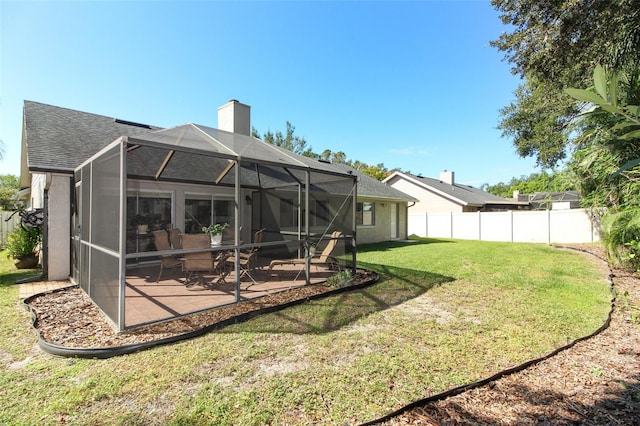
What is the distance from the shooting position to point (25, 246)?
8625 millimetres

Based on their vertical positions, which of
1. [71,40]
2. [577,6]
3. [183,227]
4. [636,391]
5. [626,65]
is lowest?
[636,391]

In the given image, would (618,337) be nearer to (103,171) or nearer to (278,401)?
(278,401)

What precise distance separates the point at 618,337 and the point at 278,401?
4740mm

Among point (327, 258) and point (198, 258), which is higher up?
point (198, 258)

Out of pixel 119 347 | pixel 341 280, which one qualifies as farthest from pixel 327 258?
pixel 119 347

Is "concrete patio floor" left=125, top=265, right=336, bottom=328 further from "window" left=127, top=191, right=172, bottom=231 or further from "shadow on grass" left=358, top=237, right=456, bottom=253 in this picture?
"shadow on grass" left=358, top=237, right=456, bottom=253

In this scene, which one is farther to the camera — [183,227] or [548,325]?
[183,227]

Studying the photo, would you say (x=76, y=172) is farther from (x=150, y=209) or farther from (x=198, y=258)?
(x=198, y=258)

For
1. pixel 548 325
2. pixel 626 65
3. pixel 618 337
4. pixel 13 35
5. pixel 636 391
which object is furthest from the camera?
pixel 13 35

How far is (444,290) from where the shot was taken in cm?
659

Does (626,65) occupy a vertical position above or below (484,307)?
above

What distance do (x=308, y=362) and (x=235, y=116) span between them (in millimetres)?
8827

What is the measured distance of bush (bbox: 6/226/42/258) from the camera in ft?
28.2

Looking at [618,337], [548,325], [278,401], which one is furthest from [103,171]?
[618,337]
